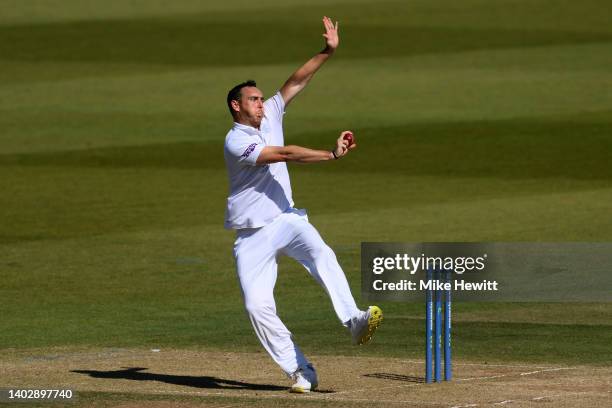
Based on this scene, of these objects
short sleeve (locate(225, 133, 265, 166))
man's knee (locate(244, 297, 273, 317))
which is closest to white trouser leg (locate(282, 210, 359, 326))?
man's knee (locate(244, 297, 273, 317))

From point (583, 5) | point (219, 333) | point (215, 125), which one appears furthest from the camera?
point (583, 5)

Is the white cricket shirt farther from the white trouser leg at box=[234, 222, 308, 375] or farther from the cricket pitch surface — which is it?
the cricket pitch surface

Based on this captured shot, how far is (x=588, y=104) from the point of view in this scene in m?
38.4

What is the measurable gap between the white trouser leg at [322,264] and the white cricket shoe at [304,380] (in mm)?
443

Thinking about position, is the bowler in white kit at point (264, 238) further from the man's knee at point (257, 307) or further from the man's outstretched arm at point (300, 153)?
the man's outstretched arm at point (300, 153)

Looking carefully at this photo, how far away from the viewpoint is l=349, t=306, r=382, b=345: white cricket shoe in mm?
11422

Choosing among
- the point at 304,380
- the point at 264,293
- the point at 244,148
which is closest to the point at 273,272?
the point at 264,293

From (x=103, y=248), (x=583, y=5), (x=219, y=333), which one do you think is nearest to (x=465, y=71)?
(x=583, y=5)

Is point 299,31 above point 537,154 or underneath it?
above

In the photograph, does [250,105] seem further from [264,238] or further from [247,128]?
[264,238]

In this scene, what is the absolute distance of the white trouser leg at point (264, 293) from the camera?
11.8 metres

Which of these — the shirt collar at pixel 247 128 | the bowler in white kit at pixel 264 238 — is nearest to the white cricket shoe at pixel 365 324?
the bowler in white kit at pixel 264 238

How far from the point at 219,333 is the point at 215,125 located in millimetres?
21481

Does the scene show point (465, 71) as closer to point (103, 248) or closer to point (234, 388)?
point (103, 248)
